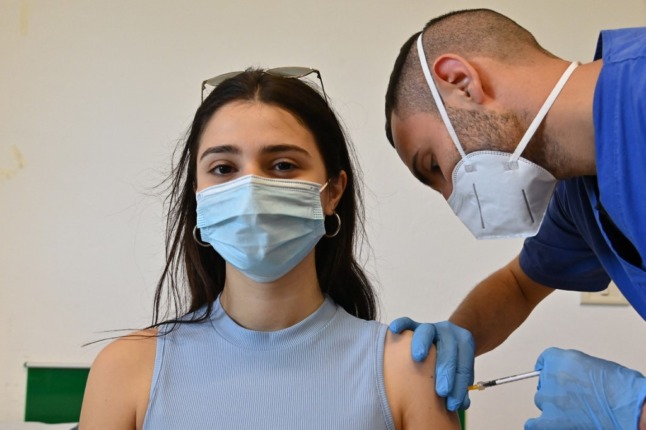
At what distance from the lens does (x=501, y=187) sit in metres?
1.24

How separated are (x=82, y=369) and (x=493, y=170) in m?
1.66

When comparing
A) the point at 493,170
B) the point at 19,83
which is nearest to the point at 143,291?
the point at 19,83

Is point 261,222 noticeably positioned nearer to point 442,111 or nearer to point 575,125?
point 442,111

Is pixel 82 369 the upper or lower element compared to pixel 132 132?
lower

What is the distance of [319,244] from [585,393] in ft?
1.98

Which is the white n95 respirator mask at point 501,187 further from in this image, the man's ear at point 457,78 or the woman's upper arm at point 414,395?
the woman's upper arm at point 414,395

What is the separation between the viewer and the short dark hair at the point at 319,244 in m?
1.30

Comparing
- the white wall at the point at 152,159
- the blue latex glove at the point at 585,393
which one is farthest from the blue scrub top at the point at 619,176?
the white wall at the point at 152,159

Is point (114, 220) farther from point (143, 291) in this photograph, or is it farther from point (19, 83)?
point (19, 83)

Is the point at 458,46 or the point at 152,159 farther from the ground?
the point at 458,46

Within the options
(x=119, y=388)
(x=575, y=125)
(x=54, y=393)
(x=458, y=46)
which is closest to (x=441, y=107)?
(x=458, y=46)

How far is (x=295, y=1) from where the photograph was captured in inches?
95.3

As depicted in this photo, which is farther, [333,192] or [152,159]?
[152,159]

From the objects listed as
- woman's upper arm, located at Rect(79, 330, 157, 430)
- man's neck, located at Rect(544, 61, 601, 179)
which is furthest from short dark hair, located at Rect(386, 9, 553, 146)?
woman's upper arm, located at Rect(79, 330, 157, 430)
